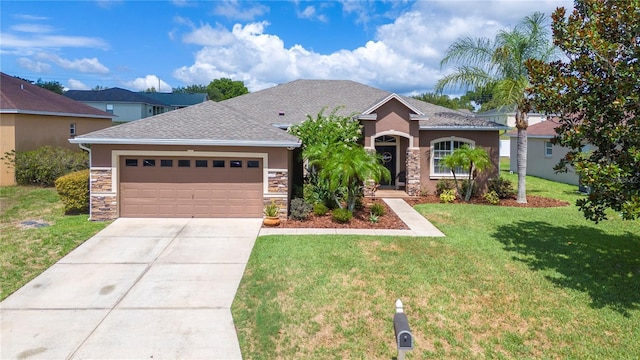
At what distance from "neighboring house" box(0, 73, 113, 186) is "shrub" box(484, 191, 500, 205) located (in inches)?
830

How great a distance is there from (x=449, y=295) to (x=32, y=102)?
74.5 feet

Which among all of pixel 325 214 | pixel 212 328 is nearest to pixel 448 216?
pixel 325 214

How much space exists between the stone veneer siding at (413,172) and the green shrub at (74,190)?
12.4 metres

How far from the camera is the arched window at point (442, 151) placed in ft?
63.3

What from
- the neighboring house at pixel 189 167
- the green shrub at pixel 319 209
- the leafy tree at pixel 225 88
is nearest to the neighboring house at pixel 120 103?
the neighboring house at pixel 189 167

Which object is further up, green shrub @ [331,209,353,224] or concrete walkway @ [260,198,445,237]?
green shrub @ [331,209,353,224]

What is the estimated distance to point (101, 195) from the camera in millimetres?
13781

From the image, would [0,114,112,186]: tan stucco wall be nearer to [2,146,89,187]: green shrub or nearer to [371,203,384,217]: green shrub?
[2,146,89,187]: green shrub

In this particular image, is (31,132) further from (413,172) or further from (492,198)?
(492,198)

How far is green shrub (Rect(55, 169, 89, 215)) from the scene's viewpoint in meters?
14.3

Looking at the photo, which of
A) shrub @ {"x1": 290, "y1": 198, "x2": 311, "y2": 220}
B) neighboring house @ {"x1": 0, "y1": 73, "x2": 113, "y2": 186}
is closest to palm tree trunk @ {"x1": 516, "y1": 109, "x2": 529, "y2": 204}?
shrub @ {"x1": 290, "y1": 198, "x2": 311, "y2": 220}

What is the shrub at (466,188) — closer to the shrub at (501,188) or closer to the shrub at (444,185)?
the shrub at (444,185)

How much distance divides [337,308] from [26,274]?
6.56 m

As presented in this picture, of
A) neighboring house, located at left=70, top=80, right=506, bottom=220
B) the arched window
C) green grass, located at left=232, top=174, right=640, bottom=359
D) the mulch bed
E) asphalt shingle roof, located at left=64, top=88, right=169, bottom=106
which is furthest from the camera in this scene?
asphalt shingle roof, located at left=64, top=88, right=169, bottom=106
